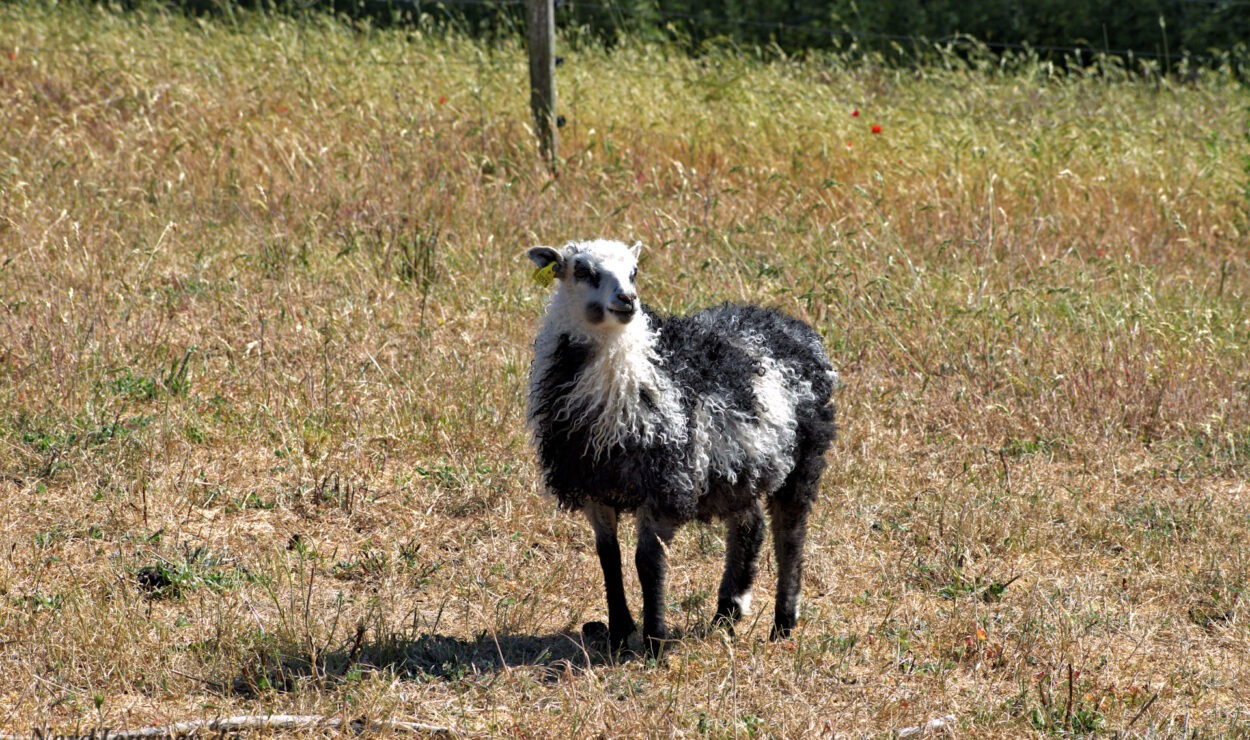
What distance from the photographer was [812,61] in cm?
1329

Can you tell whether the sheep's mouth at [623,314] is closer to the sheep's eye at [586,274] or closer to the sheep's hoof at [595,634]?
the sheep's eye at [586,274]

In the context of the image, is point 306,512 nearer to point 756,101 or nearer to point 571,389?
point 571,389

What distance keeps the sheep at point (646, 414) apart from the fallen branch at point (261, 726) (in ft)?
3.29

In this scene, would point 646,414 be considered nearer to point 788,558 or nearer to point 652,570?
point 652,570

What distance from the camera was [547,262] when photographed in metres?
5.00

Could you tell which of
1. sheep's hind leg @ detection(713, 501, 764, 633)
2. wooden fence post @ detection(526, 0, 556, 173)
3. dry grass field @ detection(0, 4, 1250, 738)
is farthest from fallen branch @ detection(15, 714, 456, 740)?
wooden fence post @ detection(526, 0, 556, 173)

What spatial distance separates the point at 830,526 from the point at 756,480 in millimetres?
1358

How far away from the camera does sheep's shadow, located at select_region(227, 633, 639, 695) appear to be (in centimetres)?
457

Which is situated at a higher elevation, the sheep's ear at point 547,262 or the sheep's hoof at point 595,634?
the sheep's ear at point 547,262

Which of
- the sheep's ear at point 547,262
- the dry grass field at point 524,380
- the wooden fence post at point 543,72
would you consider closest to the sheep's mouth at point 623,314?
the sheep's ear at point 547,262

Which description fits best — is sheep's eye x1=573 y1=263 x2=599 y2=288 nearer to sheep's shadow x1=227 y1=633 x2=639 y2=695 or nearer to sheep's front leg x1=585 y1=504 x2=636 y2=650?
sheep's front leg x1=585 y1=504 x2=636 y2=650

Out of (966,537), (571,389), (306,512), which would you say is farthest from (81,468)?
(966,537)

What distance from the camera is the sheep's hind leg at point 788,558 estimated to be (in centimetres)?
536

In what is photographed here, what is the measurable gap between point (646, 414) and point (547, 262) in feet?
2.44
